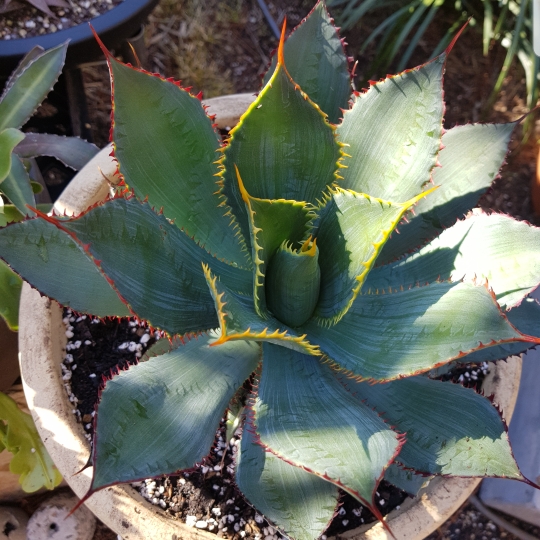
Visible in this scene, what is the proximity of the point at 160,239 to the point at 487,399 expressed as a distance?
0.48 metres

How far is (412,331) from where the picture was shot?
2.24ft

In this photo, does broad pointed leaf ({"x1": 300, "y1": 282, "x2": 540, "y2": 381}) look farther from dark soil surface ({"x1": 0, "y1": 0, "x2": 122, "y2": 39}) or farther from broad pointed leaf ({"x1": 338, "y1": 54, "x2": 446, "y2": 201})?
dark soil surface ({"x1": 0, "y1": 0, "x2": 122, "y2": 39})

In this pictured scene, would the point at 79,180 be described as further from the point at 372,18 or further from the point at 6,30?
the point at 372,18

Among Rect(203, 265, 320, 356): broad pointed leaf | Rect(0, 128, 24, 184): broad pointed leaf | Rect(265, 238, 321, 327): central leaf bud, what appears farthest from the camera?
Rect(0, 128, 24, 184): broad pointed leaf

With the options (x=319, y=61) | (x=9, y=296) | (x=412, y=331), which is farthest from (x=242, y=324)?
(x=9, y=296)

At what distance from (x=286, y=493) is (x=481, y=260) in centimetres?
41

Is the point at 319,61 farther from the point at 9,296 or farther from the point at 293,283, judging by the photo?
the point at 9,296

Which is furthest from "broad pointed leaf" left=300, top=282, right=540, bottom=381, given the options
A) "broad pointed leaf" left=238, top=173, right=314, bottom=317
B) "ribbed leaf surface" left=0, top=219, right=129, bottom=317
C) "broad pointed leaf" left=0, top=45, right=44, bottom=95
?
"broad pointed leaf" left=0, top=45, right=44, bottom=95

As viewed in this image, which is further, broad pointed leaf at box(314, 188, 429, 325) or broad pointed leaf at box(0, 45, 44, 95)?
broad pointed leaf at box(0, 45, 44, 95)

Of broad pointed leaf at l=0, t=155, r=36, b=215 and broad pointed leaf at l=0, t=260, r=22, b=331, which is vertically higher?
broad pointed leaf at l=0, t=155, r=36, b=215

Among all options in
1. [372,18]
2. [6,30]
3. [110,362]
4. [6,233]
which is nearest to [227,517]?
[110,362]

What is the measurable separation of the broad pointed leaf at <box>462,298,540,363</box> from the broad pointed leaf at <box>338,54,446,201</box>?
0.77 feet

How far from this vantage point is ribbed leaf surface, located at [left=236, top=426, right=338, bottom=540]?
0.71 metres

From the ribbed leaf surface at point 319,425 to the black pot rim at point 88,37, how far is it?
0.88 metres
